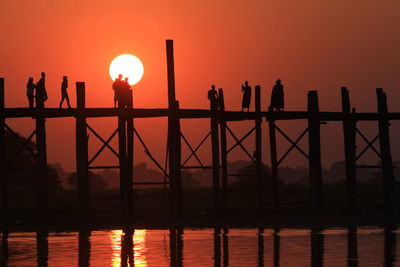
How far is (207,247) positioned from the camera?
21.8 metres

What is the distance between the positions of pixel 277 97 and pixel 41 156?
7528 mm

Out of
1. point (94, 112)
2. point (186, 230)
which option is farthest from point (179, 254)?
point (94, 112)

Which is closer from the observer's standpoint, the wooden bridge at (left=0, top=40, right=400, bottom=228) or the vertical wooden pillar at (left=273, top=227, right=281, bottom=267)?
the vertical wooden pillar at (left=273, top=227, right=281, bottom=267)

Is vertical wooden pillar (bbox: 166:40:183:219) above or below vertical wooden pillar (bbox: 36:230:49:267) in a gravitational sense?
above

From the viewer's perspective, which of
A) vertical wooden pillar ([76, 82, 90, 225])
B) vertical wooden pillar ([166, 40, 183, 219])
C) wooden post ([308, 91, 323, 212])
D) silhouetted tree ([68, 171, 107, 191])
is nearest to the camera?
vertical wooden pillar ([76, 82, 90, 225])

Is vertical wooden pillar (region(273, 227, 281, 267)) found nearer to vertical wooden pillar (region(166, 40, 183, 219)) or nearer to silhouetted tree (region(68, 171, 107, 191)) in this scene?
vertical wooden pillar (region(166, 40, 183, 219))

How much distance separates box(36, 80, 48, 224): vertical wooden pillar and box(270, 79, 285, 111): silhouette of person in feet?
23.5

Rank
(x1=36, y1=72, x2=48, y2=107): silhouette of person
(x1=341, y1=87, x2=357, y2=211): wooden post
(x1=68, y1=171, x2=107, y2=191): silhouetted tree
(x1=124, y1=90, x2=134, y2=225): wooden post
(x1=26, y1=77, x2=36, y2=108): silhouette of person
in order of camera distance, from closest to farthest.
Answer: (x1=124, y1=90, x2=134, y2=225): wooden post
(x1=36, y1=72, x2=48, y2=107): silhouette of person
(x1=26, y1=77, x2=36, y2=108): silhouette of person
(x1=341, y1=87, x2=357, y2=211): wooden post
(x1=68, y1=171, x2=107, y2=191): silhouetted tree

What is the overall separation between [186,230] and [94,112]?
502 cm

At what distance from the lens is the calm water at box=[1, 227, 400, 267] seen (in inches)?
752

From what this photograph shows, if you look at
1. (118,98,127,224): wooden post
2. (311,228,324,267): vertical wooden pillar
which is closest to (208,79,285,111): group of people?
(118,98,127,224): wooden post

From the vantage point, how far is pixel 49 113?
98.6 feet

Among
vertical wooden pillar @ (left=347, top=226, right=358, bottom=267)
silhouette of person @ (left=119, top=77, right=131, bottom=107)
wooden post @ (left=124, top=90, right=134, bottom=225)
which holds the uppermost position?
silhouette of person @ (left=119, top=77, right=131, bottom=107)

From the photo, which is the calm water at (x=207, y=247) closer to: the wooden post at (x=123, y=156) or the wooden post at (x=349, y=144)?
the wooden post at (x=123, y=156)
